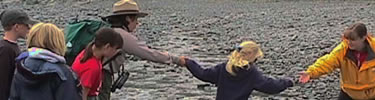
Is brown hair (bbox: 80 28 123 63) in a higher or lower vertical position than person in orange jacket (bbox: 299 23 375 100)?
higher

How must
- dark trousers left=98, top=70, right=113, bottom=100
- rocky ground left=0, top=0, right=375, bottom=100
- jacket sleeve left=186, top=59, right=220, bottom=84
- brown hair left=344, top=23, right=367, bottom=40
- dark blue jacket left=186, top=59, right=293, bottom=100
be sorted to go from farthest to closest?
1. rocky ground left=0, top=0, right=375, bottom=100
2. brown hair left=344, top=23, right=367, bottom=40
3. dark trousers left=98, top=70, right=113, bottom=100
4. jacket sleeve left=186, top=59, right=220, bottom=84
5. dark blue jacket left=186, top=59, right=293, bottom=100

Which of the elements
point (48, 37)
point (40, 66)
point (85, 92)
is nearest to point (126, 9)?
point (85, 92)

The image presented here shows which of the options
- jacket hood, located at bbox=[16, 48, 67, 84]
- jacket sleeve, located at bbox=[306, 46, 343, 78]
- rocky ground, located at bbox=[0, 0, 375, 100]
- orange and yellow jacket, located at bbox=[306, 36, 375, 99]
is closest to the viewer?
jacket hood, located at bbox=[16, 48, 67, 84]

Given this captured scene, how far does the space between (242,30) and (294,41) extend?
3536 millimetres

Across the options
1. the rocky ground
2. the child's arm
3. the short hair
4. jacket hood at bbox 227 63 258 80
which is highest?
the short hair

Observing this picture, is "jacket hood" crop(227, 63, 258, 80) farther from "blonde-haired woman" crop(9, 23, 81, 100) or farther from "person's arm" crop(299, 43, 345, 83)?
"blonde-haired woman" crop(9, 23, 81, 100)

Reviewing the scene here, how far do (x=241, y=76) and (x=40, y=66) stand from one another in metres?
1.83

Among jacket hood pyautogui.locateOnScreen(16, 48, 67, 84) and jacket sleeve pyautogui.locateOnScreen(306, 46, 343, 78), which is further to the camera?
jacket sleeve pyautogui.locateOnScreen(306, 46, 343, 78)

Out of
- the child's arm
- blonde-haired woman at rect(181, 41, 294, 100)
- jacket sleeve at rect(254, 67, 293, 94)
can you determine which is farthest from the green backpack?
jacket sleeve at rect(254, 67, 293, 94)

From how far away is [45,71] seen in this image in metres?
4.89

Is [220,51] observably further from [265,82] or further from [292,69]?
[265,82]

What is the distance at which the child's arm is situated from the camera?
6195mm

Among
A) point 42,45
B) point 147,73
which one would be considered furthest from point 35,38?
point 147,73

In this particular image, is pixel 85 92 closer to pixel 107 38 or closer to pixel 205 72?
pixel 107 38
